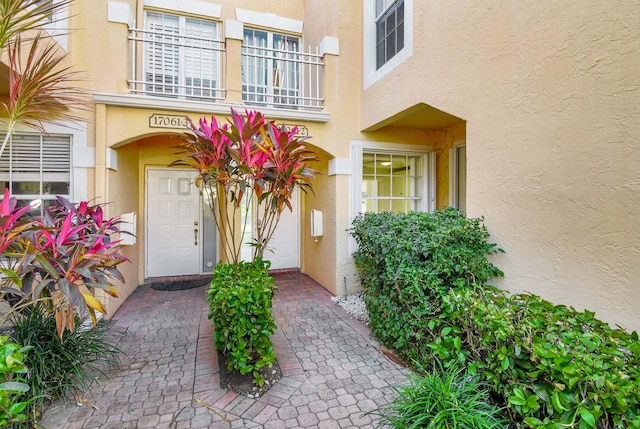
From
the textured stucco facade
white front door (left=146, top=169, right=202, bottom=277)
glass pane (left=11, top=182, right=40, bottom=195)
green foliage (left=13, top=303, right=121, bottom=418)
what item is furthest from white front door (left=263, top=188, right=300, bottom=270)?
green foliage (left=13, top=303, right=121, bottom=418)

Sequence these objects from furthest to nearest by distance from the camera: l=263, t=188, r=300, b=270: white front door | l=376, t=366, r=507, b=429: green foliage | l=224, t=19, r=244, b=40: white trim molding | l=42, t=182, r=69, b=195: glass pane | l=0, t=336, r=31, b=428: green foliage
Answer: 1. l=263, t=188, r=300, b=270: white front door
2. l=224, t=19, r=244, b=40: white trim molding
3. l=42, t=182, r=69, b=195: glass pane
4. l=376, t=366, r=507, b=429: green foliage
5. l=0, t=336, r=31, b=428: green foliage

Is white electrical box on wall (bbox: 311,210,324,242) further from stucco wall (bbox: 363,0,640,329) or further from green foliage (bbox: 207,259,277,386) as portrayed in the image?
green foliage (bbox: 207,259,277,386)

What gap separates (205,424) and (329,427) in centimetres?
101

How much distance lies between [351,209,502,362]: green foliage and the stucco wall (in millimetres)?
309

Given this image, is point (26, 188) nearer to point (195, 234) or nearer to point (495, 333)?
point (195, 234)

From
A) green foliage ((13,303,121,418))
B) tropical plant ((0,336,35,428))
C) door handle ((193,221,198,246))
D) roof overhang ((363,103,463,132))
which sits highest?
roof overhang ((363,103,463,132))

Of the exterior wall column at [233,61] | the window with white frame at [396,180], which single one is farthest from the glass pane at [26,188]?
the window with white frame at [396,180]

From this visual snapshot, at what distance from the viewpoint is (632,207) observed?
245 cm

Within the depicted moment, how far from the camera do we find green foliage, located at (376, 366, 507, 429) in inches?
78.4

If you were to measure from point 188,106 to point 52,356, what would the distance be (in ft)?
12.5

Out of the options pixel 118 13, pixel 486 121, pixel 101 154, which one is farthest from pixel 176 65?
pixel 486 121

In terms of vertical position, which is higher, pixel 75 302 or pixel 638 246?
pixel 638 246

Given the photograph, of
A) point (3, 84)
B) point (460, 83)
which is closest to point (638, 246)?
point (460, 83)

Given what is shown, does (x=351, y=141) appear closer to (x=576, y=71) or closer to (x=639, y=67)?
(x=576, y=71)
